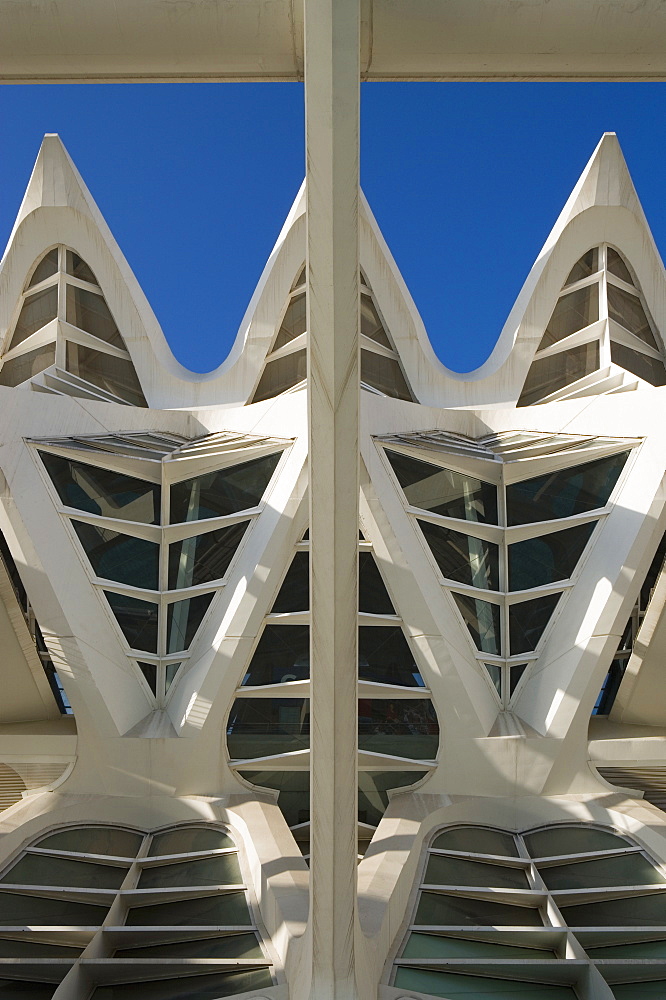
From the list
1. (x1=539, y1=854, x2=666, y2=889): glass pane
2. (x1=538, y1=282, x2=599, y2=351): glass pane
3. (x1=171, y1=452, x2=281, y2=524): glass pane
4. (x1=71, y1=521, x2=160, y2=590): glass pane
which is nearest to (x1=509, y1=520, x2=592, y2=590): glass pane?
(x1=171, y1=452, x2=281, y2=524): glass pane

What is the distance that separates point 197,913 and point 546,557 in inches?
371

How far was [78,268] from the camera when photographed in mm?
26406

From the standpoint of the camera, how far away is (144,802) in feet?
44.7

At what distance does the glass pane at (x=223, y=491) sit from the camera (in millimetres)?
16453

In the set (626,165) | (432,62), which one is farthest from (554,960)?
(626,165)

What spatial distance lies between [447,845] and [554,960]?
3.88 metres

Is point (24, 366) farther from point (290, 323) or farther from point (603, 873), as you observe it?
point (603, 873)

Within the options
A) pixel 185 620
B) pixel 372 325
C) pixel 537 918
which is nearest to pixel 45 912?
pixel 537 918

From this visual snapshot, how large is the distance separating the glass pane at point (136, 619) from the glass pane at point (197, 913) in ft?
19.2

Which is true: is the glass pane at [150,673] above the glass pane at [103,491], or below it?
below

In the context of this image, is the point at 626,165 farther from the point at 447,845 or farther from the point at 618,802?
the point at 447,845

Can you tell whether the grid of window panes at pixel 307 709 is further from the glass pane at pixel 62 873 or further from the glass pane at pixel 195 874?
the glass pane at pixel 62 873

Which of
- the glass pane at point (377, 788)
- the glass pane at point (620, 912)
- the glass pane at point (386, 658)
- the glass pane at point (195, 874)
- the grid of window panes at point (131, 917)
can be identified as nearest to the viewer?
the grid of window panes at point (131, 917)

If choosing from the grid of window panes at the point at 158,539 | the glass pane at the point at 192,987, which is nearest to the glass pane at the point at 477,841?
the glass pane at the point at 192,987
